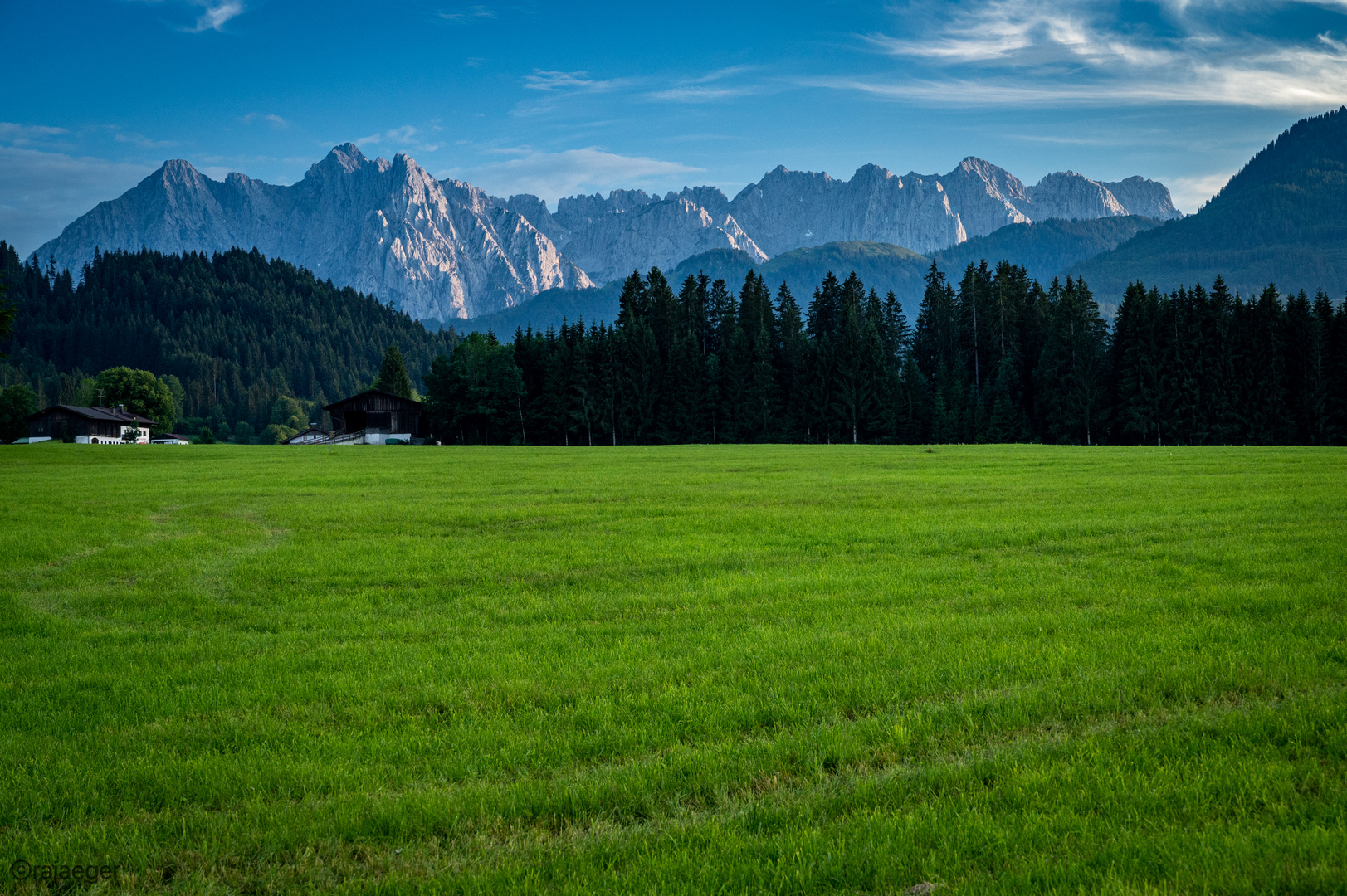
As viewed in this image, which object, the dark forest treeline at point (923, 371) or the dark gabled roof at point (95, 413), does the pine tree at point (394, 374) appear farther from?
the dark gabled roof at point (95, 413)

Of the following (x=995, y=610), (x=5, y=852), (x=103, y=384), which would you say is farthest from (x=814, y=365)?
(x=103, y=384)

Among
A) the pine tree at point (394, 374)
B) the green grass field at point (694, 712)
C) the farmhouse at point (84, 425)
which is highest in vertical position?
the pine tree at point (394, 374)

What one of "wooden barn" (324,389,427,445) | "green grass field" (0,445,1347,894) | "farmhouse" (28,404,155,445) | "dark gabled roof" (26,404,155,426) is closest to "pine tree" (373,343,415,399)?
"wooden barn" (324,389,427,445)

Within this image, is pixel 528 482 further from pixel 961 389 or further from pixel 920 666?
pixel 961 389

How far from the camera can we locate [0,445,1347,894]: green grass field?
483 cm

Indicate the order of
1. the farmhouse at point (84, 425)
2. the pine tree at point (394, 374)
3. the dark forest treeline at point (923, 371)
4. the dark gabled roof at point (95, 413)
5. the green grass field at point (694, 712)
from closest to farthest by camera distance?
the green grass field at point (694, 712)
the dark forest treeline at point (923, 371)
the farmhouse at point (84, 425)
the dark gabled roof at point (95, 413)
the pine tree at point (394, 374)

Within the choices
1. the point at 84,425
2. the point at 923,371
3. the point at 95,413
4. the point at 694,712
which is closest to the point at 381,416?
the point at 84,425

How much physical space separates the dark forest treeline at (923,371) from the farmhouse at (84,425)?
53.3 meters

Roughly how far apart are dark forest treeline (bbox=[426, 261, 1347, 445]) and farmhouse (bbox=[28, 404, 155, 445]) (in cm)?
5330

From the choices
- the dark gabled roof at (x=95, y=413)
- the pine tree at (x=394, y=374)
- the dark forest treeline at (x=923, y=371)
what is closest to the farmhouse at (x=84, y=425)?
the dark gabled roof at (x=95, y=413)

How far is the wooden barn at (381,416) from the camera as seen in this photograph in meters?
114

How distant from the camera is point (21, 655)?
955 cm

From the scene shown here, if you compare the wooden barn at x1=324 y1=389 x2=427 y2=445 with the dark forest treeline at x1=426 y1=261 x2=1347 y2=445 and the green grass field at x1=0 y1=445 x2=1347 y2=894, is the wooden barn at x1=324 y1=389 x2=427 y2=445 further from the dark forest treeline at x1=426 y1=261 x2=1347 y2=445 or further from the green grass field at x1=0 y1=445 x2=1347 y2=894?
the green grass field at x1=0 y1=445 x2=1347 y2=894

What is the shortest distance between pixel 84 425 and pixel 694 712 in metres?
142
